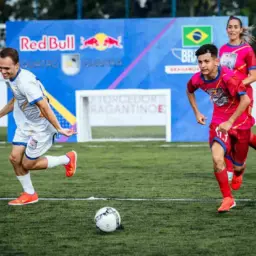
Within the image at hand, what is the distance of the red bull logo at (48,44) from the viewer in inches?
768

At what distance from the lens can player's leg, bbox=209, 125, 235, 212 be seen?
28.3 feet

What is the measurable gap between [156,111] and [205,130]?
9.36 ft

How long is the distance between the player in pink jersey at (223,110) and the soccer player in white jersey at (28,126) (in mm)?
1638

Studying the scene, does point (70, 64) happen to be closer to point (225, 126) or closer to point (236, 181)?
point (236, 181)

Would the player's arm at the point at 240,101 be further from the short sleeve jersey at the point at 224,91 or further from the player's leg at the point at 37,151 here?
the player's leg at the point at 37,151

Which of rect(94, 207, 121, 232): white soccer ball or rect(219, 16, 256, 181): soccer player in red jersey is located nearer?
rect(94, 207, 121, 232): white soccer ball

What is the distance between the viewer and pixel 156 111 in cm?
2188

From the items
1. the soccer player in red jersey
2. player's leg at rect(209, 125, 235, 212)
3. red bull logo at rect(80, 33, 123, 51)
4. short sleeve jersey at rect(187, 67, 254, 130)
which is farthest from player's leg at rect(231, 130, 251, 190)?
red bull logo at rect(80, 33, 123, 51)

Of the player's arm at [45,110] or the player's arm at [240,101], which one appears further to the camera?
the player's arm at [45,110]

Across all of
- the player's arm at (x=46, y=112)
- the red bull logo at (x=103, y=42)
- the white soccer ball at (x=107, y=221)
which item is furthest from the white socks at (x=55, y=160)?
the red bull logo at (x=103, y=42)

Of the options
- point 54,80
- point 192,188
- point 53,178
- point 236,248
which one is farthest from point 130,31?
point 236,248

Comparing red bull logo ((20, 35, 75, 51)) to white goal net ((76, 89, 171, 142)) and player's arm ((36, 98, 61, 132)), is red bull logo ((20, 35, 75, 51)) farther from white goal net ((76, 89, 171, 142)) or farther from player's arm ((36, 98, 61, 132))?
player's arm ((36, 98, 61, 132))

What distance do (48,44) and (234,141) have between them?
10634mm

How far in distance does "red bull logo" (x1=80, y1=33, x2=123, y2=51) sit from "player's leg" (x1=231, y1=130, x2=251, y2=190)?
9657mm
